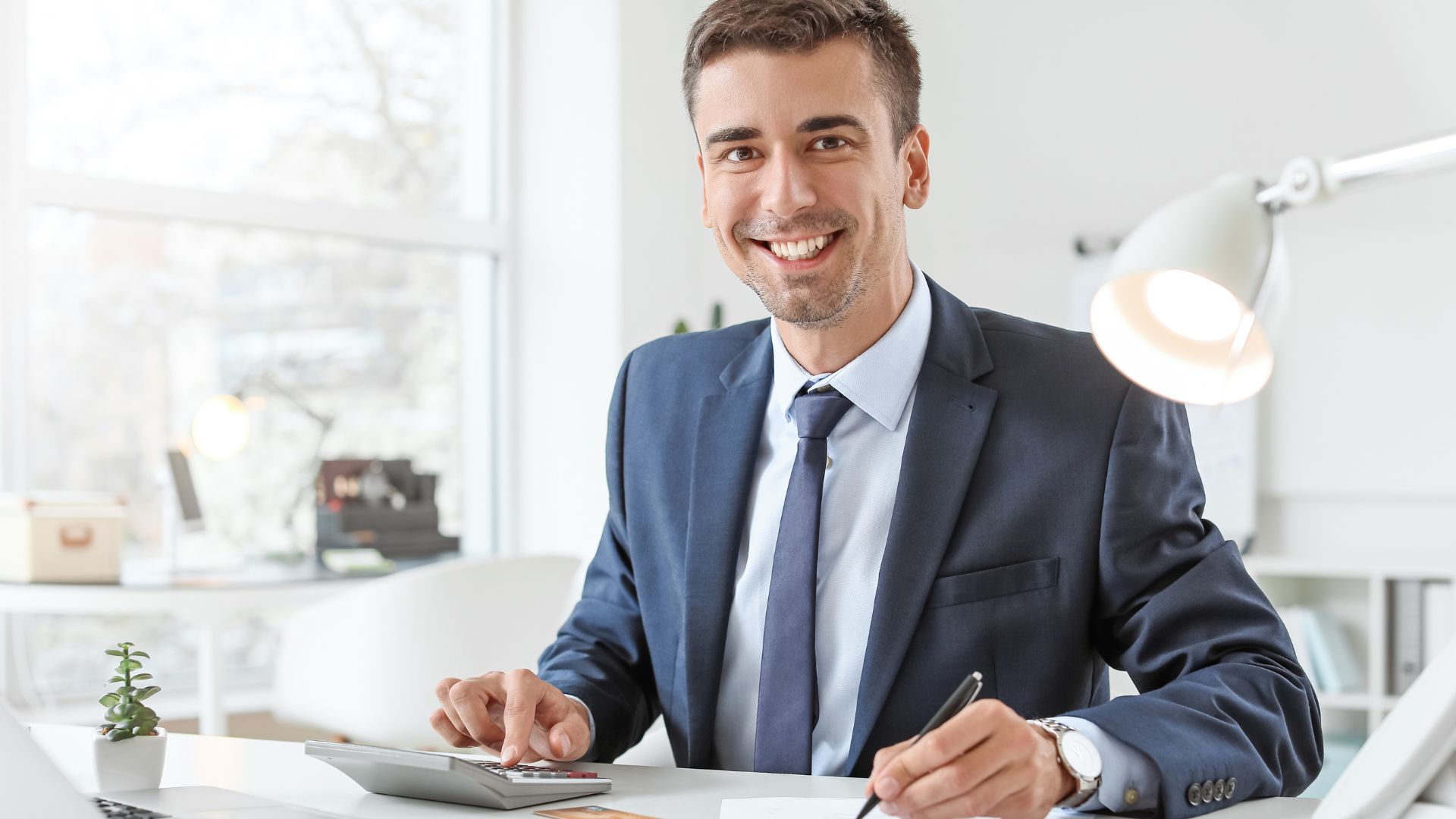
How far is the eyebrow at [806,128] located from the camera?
4.73 ft

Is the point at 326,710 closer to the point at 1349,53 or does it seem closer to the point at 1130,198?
the point at 1130,198

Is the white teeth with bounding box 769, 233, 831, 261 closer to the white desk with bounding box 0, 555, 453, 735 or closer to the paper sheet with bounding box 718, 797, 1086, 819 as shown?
the paper sheet with bounding box 718, 797, 1086, 819

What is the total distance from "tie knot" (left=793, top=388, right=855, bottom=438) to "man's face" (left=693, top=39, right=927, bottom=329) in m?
0.09

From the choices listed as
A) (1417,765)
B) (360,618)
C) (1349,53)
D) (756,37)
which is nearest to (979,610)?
(1417,765)

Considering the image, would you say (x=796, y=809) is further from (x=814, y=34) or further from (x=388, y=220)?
(x=388, y=220)

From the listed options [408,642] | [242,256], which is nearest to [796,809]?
[408,642]

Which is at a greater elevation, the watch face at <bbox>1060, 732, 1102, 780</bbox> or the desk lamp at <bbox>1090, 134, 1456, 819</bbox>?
the desk lamp at <bbox>1090, 134, 1456, 819</bbox>

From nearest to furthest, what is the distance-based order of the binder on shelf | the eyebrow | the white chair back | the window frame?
the eyebrow
the white chair back
the window frame
the binder on shelf

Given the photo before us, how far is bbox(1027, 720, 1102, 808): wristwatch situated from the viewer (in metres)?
1.04

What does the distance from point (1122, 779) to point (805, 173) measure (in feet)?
2.44

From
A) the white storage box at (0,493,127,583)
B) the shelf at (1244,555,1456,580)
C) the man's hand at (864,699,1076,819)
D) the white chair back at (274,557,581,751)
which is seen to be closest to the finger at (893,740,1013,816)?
the man's hand at (864,699,1076,819)

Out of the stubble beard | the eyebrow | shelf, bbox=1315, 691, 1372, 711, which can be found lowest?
shelf, bbox=1315, 691, 1372, 711

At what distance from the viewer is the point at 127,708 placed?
3.75 feet

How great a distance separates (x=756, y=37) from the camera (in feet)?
4.78
